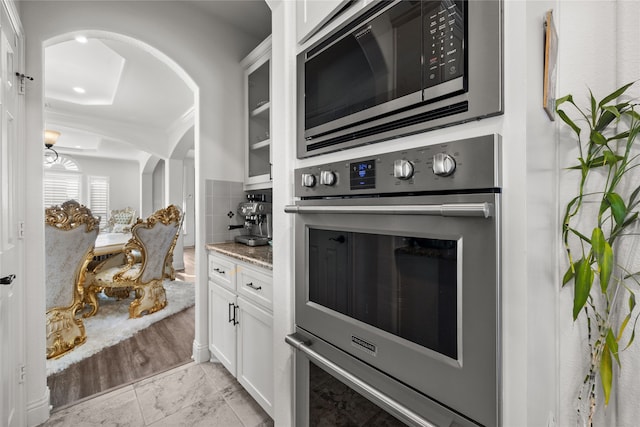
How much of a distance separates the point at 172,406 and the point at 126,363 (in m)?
0.79

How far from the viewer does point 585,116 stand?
2.89 feet

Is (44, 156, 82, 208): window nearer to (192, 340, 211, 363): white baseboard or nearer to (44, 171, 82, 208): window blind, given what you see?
(44, 171, 82, 208): window blind

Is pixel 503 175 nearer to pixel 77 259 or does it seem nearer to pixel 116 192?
pixel 77 259

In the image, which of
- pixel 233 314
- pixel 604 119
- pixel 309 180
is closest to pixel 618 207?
pixel 604 119

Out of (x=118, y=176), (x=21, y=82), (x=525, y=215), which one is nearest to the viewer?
(x=525, y=215)

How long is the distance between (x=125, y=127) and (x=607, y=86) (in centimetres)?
646

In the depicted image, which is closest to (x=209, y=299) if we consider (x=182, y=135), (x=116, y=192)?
(x=182, y=135)

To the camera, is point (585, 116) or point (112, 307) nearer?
point (585, 116)

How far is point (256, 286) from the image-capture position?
162 centimetres

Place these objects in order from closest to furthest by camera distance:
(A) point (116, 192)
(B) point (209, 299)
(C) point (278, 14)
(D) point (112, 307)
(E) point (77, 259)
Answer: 1. (C) point (278, 14)
2. (B) point (209, 299)
3. (E) point (77, 259)
4. (D) point (112, 307)
5. (A) point (116, 192)

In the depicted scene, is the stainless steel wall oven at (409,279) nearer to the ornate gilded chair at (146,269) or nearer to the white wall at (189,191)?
the ornate gilded chair at (146,269)

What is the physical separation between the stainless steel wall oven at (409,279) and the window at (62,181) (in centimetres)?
980

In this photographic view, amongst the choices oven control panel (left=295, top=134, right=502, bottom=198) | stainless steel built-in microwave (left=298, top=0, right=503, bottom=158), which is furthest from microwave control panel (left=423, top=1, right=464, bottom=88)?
oven control panel (left=295, top=134, right=502, bottom=198)

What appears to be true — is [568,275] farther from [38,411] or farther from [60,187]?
[60,187]
